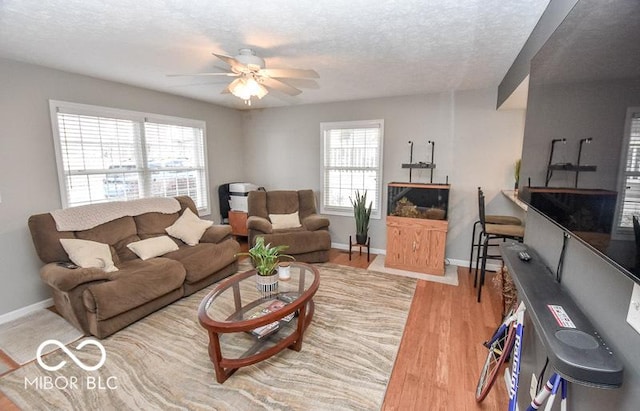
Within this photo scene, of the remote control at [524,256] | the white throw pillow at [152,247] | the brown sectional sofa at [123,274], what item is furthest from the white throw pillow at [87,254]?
the remote control at [524,256]

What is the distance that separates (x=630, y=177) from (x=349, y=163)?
13.2 feet

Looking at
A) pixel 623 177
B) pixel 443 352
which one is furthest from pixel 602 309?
pixel 443 352

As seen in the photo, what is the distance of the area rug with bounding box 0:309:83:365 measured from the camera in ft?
7.38

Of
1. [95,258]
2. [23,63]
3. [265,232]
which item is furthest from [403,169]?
[23,63]

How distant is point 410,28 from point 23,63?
3486mm

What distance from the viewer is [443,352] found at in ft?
7.37

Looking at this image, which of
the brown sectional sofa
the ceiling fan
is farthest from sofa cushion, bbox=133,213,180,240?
the ceiling fan

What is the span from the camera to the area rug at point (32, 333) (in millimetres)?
2248

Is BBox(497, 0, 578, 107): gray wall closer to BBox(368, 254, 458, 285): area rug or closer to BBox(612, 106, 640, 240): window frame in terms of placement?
BBox(612, 106, 640, 240): window frame

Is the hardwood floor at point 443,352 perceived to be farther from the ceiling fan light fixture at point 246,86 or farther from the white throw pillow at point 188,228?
the ceiling fan light fixture at point 246,86

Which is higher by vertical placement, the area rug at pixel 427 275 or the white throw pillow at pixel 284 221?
the white throw pillow at pixel 284 221

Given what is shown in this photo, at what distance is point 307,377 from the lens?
6.50 feet

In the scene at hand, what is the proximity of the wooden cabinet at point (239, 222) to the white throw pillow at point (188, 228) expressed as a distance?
3.81ft

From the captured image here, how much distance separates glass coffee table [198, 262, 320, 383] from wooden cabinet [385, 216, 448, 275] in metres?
1.61
